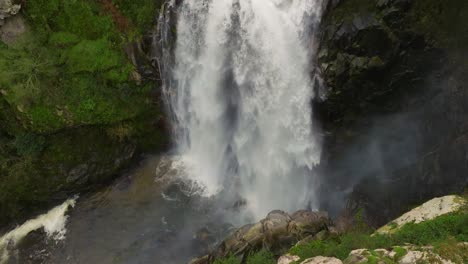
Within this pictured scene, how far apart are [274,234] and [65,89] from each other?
12.6 m

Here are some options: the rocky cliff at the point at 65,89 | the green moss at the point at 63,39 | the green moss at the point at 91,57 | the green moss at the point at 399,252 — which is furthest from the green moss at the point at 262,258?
the green moss at the point at 63,39

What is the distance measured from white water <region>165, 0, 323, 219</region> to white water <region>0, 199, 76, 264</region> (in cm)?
693

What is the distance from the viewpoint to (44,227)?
68.1 ft

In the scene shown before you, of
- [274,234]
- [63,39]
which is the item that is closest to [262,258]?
[274,234]

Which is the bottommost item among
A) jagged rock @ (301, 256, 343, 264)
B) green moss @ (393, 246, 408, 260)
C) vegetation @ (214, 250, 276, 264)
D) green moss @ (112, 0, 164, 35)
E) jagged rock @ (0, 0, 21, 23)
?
vegetation @ (214, 250, 276, 264)

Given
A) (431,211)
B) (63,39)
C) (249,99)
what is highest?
(63,39)

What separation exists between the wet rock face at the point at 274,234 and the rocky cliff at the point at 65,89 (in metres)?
8.83

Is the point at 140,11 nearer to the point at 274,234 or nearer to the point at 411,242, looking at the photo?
the point at 274,234

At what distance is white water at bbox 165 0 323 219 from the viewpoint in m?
18.7

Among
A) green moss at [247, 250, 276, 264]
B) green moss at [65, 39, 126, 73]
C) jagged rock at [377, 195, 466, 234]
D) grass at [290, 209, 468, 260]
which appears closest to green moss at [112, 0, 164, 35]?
green moss at [65, 39, 126, 73]

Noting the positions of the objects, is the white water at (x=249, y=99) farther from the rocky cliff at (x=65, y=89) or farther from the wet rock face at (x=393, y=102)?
the rocky cliff at (x=65, y=89)

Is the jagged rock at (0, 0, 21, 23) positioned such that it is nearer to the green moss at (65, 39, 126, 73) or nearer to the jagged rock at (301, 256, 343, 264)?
the green moss at (65, 39, 126, 73)

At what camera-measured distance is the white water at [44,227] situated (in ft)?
66.2

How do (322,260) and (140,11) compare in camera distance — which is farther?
(140,11)
